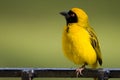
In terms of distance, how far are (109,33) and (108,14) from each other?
13 cm

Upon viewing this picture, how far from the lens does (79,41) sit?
218 centimetres

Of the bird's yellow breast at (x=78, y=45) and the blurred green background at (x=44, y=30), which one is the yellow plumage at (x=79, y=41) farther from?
the blurred green background at (x=44, y=30)

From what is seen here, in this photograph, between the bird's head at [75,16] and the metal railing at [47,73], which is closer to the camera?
the metal railing at [47,73]

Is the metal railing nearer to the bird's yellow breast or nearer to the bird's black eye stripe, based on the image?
the bird's yellow breast

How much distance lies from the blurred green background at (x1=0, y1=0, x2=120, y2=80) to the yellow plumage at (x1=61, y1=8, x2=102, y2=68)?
2.80 ft

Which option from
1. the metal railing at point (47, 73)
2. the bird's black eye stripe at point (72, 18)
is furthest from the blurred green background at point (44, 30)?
the metal railing at point (47, 73)

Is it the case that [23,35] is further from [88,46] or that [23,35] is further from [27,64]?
[88,46]

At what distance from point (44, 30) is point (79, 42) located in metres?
1.05

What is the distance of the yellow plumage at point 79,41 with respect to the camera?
85.4 inches

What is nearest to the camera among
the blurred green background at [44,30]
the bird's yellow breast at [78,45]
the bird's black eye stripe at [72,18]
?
the bird's yellow breast at [78,45]

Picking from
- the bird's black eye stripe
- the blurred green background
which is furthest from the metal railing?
the blurred green background

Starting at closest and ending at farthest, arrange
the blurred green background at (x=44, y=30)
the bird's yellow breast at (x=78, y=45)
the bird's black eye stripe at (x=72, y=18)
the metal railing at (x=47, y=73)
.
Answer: the metal railing at (x=47, y=73)
the bird's yellow breast at (x=78, y=45)
the bird's black eye stripe at (x=72, y=18)
the blurred green background at (x=44, y=30)

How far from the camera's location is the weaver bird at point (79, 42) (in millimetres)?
2170

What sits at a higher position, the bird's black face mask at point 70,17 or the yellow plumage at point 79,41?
the bird's black face mask at point 70,17
